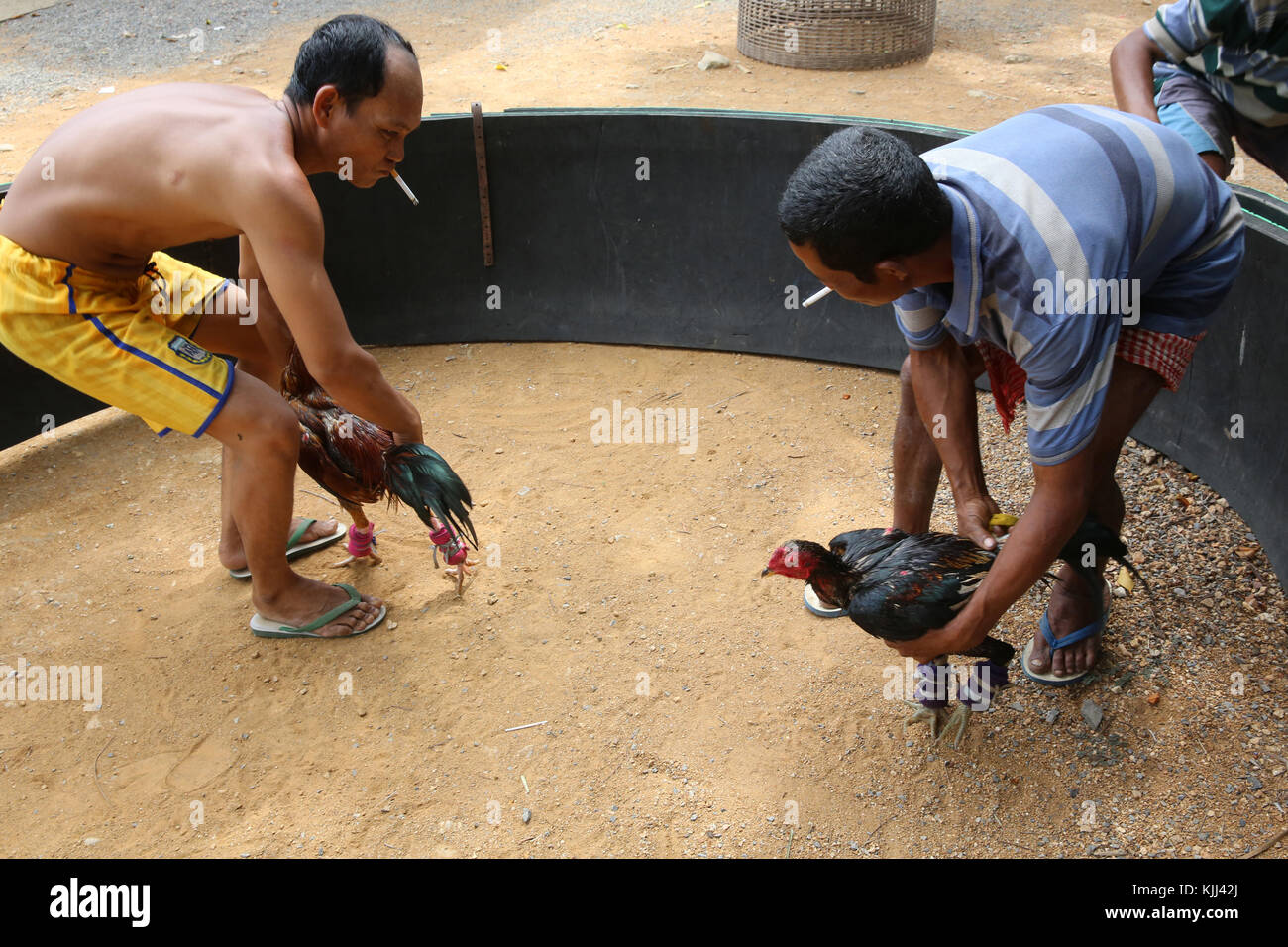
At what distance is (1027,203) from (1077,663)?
1.67m

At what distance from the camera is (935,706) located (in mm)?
3197

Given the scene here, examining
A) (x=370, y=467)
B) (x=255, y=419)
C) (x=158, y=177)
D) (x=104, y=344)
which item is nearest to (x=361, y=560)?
(x=370, y=467)

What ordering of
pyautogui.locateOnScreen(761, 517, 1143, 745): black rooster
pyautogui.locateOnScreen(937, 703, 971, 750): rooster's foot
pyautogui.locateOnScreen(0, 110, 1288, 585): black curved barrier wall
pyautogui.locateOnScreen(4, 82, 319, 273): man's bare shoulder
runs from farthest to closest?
1. pyautogui.locateOnScreen(0, 110, 1288, 585): black curved barrier wall
2. pyautogui.locateOnScreen(937, 703, 971, 750): rooster's foot
3. pyautogui.locateOnScreen(4, 82, 319, 273): man's bare shoulder
4. pyautogui.locateOnScreen(761, 517, 1143, 745): black rooster

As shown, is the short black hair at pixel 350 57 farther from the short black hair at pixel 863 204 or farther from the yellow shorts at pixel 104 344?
the short black hair at pixel 863 204

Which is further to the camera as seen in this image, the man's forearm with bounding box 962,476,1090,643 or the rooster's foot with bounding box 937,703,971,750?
the rooster's foot with bounding box 937,703,971,750

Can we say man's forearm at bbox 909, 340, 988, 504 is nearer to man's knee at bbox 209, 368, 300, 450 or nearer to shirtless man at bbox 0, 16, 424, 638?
shirtless man at bbox 0, 16, 424, 638

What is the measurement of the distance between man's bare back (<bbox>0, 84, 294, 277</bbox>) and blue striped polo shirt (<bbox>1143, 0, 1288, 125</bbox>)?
297 centimetres

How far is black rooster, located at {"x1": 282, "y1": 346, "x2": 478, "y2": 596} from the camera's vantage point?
354cm

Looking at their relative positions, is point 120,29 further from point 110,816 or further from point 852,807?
point 852,807

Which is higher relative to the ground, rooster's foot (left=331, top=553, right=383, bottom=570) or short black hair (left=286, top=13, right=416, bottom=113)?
short black hair (left=286, top=13, right=416, bottom=113)

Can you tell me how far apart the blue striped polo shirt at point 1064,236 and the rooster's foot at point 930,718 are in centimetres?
108

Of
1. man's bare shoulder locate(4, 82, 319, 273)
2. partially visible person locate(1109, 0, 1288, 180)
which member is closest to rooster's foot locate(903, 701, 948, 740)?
partially visible person locate(1109, 0, 1288, 180)

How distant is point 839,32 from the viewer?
956 cm

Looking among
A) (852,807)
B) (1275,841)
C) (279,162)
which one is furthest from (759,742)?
(279,162)
